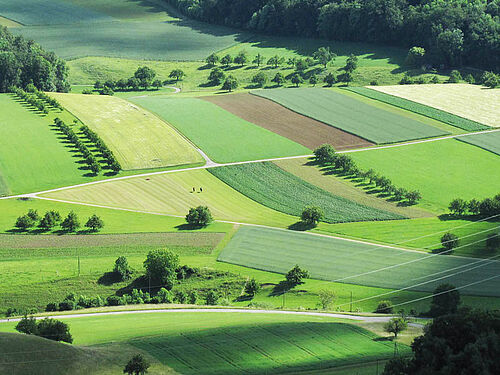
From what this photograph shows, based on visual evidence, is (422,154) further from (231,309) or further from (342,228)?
(231,309)

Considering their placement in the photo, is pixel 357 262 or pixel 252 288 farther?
pixel 357 262

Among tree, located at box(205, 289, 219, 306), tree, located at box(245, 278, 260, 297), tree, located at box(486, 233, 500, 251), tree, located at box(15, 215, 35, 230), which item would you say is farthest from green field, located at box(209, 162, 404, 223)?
tree, located at box(15, 215, 35, 230)

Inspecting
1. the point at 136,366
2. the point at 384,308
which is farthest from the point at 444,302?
the point at 136,366

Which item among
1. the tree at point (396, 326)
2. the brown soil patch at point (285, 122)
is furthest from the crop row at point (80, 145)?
the tree at point (396, 326)

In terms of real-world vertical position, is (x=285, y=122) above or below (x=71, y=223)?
above

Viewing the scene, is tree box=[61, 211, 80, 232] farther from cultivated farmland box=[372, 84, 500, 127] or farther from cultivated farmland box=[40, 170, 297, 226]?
cultivated farmland box=[372, 84, 500, 127]

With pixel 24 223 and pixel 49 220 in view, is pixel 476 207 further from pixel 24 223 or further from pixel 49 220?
pixel 24 223

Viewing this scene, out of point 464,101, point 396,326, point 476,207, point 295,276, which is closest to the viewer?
point 396,326

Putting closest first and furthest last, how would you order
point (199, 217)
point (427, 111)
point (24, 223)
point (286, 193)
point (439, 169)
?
point (24, 223) → point (199, 217) → point (286, 193) → point (439, 169) → point (427, 111)
